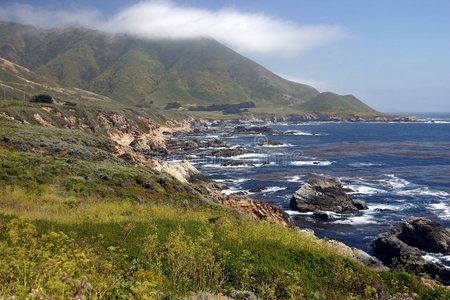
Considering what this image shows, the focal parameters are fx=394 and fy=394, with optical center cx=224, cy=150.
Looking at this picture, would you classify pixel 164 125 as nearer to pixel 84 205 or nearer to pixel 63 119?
pixel 63 119

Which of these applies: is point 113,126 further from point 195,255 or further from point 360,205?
point 195,255

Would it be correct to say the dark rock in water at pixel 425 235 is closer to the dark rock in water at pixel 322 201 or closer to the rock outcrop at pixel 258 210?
A: the rock outcrop at pixel 258 210

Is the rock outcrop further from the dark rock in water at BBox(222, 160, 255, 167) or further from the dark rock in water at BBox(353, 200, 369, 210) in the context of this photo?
the dark rock in water at BBox(222, 160, 255, 167)

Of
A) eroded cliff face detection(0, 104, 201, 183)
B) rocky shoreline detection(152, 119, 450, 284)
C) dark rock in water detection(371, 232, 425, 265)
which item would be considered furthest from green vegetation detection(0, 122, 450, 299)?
eroded cliff face detection(0, 104, 201, 183)

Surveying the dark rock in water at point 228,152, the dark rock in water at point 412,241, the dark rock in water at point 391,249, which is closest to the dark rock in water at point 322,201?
the dark rock in water at point 412,241

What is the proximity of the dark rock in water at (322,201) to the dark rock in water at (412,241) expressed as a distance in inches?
401

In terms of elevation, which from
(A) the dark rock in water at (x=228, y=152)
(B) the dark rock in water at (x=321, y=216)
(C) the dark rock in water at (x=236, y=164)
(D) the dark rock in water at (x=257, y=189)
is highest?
(A) the dark rock in water at (x=228, y=152)

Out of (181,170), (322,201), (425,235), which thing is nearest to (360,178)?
(322,201)

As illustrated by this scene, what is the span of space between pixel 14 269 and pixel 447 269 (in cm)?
2828

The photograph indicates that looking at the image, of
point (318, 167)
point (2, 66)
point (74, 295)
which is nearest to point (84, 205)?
point (74, 295)

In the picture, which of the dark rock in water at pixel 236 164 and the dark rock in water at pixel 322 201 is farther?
the dark rock in water at pixel 236 164

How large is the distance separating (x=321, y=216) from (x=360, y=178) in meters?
25.1

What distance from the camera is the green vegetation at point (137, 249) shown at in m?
7.73

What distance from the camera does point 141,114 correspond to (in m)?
145
